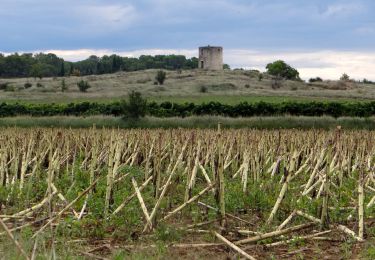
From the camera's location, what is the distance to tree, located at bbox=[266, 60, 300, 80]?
127062 mm

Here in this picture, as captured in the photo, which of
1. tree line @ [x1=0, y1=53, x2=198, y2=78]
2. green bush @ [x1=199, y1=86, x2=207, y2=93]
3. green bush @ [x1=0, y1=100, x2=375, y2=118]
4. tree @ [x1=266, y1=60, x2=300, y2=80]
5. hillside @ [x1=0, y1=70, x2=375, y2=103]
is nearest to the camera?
green bush @ [x1=0, y1=100, x2=375, y2=118]

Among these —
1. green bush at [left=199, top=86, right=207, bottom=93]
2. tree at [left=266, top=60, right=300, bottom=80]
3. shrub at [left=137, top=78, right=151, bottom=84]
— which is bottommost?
green bush at [left=199, top=86, right=207, bottom=93]

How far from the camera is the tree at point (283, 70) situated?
5002 inches

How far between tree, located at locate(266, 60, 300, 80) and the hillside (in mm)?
12604

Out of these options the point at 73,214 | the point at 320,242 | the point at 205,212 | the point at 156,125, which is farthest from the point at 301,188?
the point at 156,125

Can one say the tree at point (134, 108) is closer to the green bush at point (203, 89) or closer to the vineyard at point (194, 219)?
the vineyard at point (194, 219)

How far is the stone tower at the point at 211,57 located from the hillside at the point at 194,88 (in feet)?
43.7

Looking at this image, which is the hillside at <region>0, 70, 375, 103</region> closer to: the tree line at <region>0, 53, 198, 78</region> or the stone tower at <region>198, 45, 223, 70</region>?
the stone tower at <region>198, 45, 223, 70</region>

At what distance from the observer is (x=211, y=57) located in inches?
5059

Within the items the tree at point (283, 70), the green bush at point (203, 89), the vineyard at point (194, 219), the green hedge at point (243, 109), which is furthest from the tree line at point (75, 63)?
the vineyard at point (194, 219)

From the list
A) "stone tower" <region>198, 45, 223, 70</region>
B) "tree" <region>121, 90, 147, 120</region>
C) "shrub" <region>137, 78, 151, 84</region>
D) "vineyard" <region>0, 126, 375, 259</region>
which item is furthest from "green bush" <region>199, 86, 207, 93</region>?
"vineyard" <region>0, 126, 375, 259</region>

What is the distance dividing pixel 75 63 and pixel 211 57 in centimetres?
6082

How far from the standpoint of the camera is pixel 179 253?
8.40 metres

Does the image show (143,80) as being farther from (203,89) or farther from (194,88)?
(203,89)
